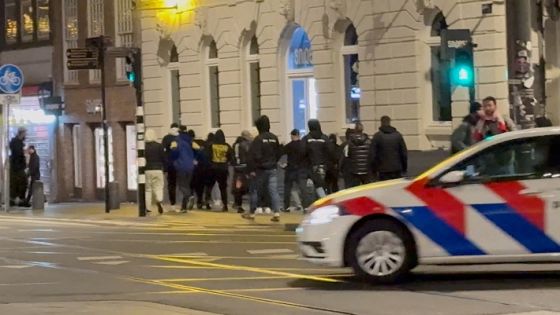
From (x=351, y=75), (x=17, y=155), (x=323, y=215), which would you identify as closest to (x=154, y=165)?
(x=351, y=75)

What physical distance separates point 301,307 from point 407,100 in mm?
13608

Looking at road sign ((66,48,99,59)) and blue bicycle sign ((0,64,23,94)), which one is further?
blue bicycle sign ((0,64,23,94))

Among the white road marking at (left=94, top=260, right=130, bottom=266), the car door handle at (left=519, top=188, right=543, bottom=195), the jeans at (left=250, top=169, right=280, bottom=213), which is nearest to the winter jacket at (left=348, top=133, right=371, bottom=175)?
the jeans at (left=250, top=169, right=280, bottom=213)

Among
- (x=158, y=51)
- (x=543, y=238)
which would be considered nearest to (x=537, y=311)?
(x=543, y=238)

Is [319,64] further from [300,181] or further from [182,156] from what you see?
[300,181]

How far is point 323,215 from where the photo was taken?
1203 cm

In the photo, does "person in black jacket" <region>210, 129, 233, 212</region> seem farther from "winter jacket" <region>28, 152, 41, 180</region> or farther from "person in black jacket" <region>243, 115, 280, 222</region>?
"winter jacket" <region>28, 152, 41, 180</region>

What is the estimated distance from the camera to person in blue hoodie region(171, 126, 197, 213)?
23875 millimetres

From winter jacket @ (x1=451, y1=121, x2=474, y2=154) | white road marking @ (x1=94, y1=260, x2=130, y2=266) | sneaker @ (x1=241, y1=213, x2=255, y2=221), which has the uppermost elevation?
winter jacket @ (x1=451, y1=121, x2=474, y2=154)

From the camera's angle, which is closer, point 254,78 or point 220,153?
point 220,153

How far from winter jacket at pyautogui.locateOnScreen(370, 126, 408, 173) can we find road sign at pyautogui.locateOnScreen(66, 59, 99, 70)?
8.16 metres

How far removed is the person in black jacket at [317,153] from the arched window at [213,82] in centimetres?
887

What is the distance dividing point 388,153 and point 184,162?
587 centimetres

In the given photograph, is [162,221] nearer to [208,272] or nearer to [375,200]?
[208,272]
